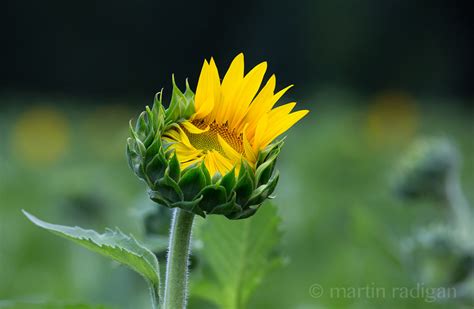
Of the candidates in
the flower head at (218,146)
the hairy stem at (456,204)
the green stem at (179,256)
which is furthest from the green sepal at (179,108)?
the hairy stem at (456,204)

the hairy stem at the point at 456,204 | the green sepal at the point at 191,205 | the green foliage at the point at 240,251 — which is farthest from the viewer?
the hairy stem at the point at 456,204

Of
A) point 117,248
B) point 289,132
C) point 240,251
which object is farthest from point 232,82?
point 289,132

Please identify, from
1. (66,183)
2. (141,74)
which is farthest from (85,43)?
(66,183)

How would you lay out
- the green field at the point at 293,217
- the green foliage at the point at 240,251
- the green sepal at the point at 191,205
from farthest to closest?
the green field at the point at 293,217 → the green foliage at the point at 240,251 → the green sepal at the point at 191,205

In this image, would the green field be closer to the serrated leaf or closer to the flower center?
the serrated leaf

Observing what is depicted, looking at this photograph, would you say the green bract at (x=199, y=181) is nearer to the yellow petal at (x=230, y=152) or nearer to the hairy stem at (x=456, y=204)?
the yellow petal at (x=230, y=152)

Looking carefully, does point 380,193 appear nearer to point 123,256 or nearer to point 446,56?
point 123,256

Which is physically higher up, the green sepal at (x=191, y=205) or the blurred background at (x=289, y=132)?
the blurred background at (x=289, y=132)

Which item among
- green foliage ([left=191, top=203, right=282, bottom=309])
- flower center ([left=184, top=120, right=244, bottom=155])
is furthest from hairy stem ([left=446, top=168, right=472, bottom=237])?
flower center ([left=184, top=120, right=244, bottom=155])
